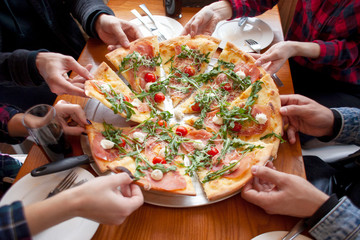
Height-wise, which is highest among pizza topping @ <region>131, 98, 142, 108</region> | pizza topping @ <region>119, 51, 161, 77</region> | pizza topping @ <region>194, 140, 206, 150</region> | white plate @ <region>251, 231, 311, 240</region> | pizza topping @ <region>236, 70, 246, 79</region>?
pizza topping @ <region>119, 51, 161, 77</region>

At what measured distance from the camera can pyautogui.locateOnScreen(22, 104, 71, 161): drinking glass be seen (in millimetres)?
1328

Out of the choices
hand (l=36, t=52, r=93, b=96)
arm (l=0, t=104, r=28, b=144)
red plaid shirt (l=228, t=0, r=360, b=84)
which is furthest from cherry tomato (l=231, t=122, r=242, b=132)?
arm (l=0, t=104, r=28, b=144)

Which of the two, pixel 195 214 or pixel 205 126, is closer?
pixel 195 214

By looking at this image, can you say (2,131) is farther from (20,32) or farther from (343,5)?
(343,5)

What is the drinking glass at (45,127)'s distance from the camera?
1.33m

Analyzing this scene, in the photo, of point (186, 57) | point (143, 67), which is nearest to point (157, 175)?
point (143, 67)

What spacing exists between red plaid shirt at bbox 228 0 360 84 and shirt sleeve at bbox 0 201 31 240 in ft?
7.17

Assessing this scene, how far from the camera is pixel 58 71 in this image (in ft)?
5.35

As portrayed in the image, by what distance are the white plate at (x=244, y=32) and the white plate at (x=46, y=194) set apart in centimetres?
165

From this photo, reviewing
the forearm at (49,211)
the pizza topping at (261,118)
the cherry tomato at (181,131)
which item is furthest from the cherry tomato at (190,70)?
the forearm at (49,211)

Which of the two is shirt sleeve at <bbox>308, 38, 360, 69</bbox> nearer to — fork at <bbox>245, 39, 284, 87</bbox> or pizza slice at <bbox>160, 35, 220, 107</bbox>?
fork at <bbox>245, 39, 284, 87</bbox>

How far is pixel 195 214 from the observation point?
1.32 metres

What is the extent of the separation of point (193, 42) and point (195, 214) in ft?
4.64

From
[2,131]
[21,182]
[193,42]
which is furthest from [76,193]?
[193,42]
